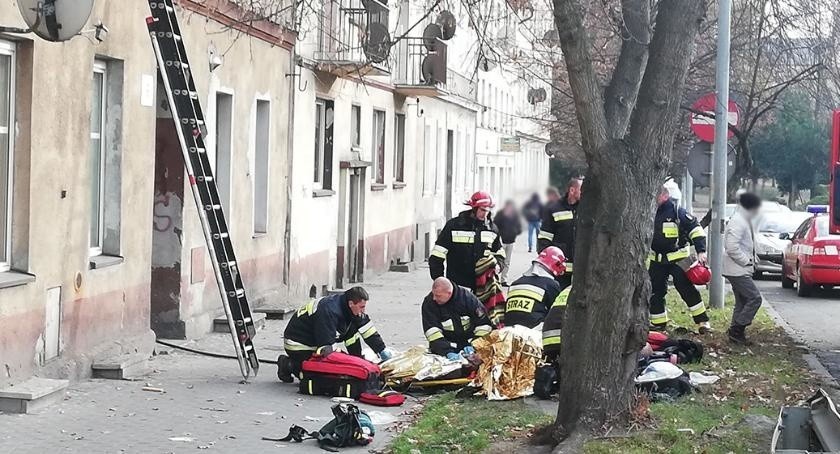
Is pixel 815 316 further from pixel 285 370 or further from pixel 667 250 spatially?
pixel 285 370

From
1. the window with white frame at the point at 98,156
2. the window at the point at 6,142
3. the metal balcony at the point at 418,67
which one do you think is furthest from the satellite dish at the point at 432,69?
the window at the point at 6,142

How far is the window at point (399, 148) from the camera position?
28.6 metres

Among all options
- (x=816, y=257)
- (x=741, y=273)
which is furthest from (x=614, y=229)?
(x=816, y=257)

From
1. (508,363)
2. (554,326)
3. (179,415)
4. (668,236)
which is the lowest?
(179,415)

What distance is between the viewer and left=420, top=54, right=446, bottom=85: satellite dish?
2698 centimetres

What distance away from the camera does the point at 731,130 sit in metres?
23.0

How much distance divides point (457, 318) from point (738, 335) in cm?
450

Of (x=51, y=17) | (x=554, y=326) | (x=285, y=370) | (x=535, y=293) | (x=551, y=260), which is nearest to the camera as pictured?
(x=51, y=17)

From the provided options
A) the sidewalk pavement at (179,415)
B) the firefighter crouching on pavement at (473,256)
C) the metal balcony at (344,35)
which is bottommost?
the sidewalk pavement at (179,415)

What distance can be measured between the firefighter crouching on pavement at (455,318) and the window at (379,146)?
1436 centimetres

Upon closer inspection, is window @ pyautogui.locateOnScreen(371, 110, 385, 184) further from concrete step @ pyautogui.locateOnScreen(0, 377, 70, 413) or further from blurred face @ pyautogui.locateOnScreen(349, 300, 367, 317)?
concrete step @ pyautogui.locateOnScreen(0, 377, 70, 413)

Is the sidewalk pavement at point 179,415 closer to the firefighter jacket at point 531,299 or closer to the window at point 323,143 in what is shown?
the firefighter jacket at point 531,299

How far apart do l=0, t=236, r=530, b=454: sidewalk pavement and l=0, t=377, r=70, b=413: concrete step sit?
0.09 meters

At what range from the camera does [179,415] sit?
400 inches
